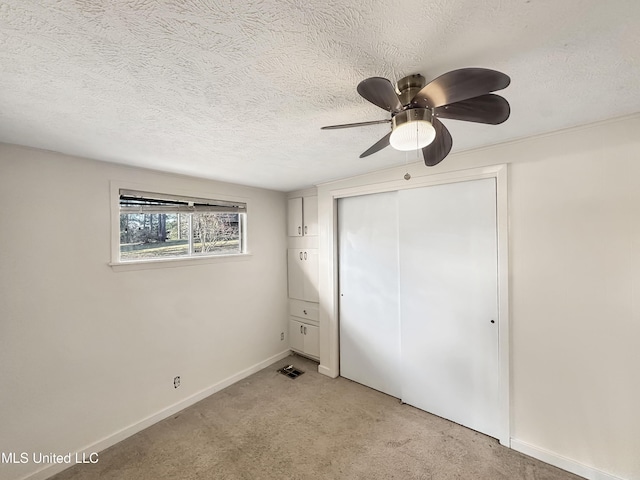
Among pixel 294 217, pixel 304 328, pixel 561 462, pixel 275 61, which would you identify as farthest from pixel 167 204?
→ pixel 561 462

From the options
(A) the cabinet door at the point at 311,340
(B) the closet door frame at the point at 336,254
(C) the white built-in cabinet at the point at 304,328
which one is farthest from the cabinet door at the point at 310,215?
(A) the cabinet door at the point at 311,340

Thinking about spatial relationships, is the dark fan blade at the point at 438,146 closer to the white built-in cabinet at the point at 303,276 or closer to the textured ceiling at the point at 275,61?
the textured ceiling at the point at 275,61

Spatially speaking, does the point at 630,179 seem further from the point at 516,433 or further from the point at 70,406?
the point at 70,406

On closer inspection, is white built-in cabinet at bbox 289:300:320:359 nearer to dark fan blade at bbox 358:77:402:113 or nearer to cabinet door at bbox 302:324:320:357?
cabinet door at bbox 302:324:320:357

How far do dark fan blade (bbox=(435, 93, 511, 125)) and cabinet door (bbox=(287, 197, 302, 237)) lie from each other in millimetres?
2521

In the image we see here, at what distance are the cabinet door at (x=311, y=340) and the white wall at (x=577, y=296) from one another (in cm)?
205

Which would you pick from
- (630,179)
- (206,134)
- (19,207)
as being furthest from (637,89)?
(19,207)

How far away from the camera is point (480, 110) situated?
1.07 metres

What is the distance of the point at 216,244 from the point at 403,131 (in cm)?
260

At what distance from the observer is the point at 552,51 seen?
99cm

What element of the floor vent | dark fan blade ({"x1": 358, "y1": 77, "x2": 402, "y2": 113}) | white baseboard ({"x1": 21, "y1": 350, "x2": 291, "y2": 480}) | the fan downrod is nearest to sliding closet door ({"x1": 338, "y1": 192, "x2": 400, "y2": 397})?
the floor vent

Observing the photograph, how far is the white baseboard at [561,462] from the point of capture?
1668 millimetres

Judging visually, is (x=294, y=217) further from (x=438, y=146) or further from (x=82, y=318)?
(x=438, y=146)

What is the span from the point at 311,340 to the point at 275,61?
3172mm
